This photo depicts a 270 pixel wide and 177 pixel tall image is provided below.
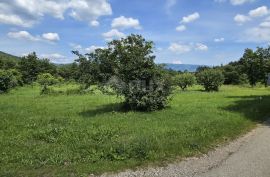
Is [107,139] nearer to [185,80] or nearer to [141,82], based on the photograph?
[141,82]

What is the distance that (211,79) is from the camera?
156ft

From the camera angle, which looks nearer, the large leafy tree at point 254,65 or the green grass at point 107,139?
the green grass at point 107,139

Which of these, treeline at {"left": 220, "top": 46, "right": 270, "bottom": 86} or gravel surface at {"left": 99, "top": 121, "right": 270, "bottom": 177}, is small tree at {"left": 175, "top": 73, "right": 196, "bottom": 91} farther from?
gravel surface at {"left": 99, "top": 121, "right": 270, "bottom": 177}

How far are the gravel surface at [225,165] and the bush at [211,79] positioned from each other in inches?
Answer: 1424

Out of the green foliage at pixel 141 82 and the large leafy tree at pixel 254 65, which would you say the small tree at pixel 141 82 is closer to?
the green foliage at pixel 141 82

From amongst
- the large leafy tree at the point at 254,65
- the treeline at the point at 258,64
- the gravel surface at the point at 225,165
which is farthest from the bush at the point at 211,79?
the gravel surface at the point at 225,165

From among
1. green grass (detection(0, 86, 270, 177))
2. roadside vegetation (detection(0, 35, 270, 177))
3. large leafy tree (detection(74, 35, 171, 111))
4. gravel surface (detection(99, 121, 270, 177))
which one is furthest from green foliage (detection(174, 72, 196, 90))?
gravel surface (detection(99, 121, 270, 177))

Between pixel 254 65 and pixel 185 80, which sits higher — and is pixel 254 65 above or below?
above

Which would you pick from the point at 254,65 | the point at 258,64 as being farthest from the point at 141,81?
the point at 254,65

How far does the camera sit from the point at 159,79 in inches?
733

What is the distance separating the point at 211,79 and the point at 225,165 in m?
39.5

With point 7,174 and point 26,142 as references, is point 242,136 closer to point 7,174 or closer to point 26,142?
point 26,142

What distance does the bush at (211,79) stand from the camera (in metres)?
46.8

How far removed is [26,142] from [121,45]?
11680 mm
